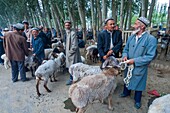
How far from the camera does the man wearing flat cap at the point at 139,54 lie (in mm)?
2938

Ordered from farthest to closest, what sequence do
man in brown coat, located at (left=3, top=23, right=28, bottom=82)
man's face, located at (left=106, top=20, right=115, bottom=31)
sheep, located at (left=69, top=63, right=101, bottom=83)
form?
man in brown coat, located at (left=3, top=23, right=28, bottom=82), sheep, located at (left=69, top=63, right=101, bottom=83), man's face, located at (left=106, top=20, right=115, bottom=31)

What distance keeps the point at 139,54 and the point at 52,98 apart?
2625 millimetres

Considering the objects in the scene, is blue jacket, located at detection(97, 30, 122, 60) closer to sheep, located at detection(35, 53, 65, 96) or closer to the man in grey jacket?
the man in grey jacket

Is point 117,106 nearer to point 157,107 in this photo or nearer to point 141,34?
point 157,107

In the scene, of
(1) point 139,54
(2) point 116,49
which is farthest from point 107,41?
(1) point 139,54

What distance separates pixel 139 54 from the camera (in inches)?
122

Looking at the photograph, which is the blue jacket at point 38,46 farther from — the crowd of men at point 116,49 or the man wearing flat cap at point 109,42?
the man wearing flat cap at point 109,42

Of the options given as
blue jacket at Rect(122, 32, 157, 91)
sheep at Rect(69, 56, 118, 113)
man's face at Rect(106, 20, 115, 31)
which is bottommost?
sheep at Rect(69, 56, 118, 113)

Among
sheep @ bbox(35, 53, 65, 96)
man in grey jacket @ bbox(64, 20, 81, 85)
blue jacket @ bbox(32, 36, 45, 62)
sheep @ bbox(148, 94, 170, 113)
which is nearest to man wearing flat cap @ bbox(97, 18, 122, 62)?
man in grey jacket @ bbox(64, 20, 81, 85)

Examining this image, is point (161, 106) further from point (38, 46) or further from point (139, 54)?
point (38, 46)

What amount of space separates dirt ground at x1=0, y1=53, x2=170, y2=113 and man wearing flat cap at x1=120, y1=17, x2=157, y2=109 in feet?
1.66

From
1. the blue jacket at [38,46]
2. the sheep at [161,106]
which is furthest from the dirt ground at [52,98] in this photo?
the sheep at [161,106]

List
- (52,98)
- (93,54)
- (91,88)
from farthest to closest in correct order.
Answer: (93,54), (52,98), (91,88)

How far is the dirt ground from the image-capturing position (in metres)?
3.47
